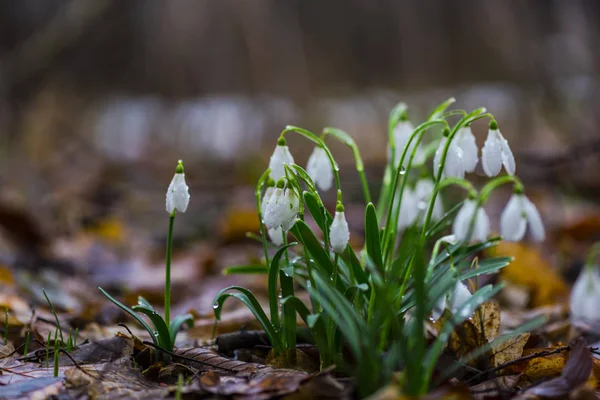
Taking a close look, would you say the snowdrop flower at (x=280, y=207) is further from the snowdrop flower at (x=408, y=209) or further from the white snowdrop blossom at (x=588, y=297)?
the white snowdrop blossom at (x=588, y=297)

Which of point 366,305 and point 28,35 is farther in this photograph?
point 28,35

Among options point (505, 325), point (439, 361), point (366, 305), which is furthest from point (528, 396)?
point (505, 325)

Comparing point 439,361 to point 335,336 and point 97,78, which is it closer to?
point 335,336

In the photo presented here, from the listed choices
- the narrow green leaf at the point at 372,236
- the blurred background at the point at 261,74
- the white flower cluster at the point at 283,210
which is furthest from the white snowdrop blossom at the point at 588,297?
the blurred background at the point at 261,74

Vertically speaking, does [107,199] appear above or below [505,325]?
above

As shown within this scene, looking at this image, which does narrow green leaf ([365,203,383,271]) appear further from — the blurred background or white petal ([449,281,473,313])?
the blurred background

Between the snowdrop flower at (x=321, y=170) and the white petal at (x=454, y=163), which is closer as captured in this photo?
the white petal at (x=454, y=163)

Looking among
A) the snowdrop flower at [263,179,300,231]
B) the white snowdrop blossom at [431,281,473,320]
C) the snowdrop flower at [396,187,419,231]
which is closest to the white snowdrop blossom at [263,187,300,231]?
the snowdrop flower at [263,179,300,231]
